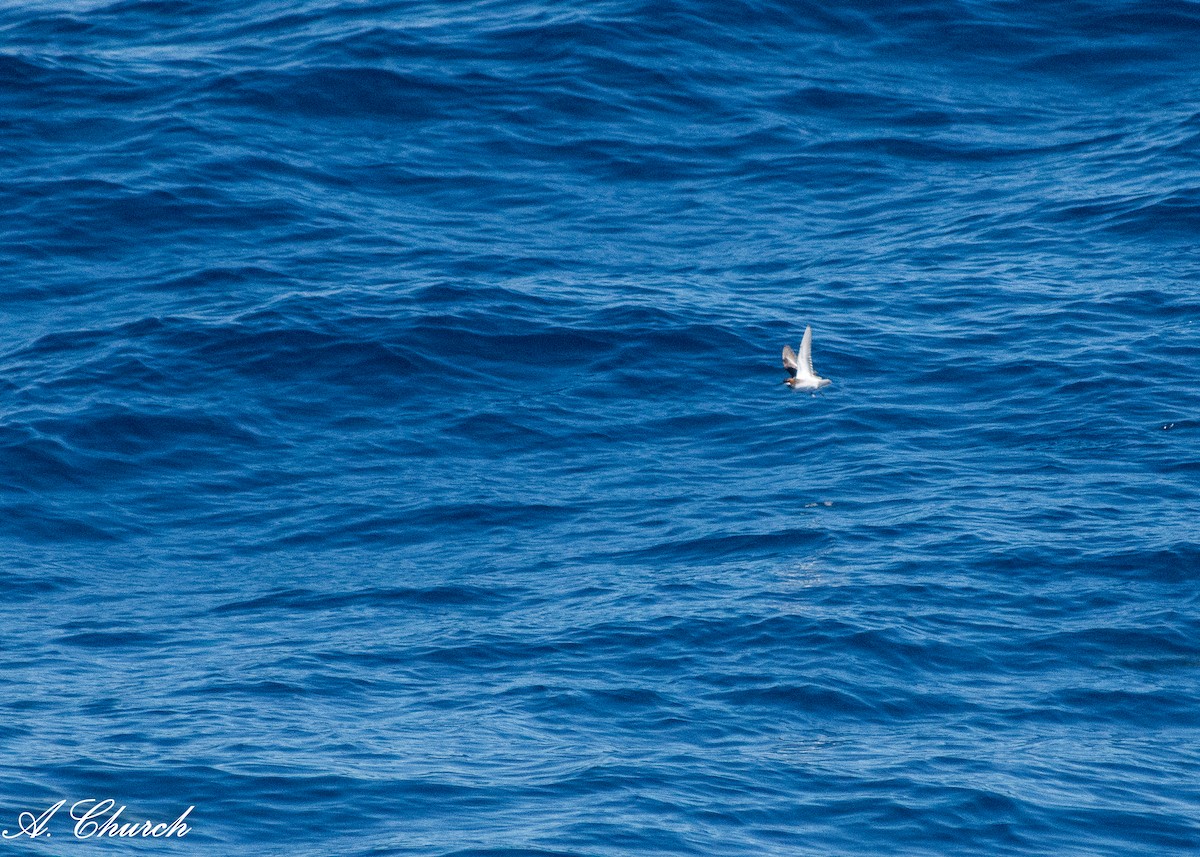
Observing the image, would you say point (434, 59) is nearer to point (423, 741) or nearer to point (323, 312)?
point (323, 312)

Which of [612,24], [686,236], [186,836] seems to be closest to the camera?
[186,836]

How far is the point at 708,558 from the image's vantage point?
665 inches

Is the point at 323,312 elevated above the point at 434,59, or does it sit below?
below

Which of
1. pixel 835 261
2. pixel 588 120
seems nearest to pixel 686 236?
pixel 835 261

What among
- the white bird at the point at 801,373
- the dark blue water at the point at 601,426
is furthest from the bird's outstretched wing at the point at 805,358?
the dark blue water at the point at 601,426

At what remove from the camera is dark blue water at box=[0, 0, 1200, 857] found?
1345 centimetres

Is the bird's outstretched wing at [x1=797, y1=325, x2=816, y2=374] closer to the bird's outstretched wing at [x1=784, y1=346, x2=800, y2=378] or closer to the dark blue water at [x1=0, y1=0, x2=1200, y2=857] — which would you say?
the bird's outstretched wing at [x1=784, y1=346, x2=800, y2=378]

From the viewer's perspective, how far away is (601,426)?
1984 centimetres

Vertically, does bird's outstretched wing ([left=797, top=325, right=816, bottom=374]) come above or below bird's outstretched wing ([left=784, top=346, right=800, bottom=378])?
below

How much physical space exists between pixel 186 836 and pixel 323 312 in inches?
395

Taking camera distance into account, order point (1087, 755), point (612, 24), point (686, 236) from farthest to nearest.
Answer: point (612, 24) < point (686, 236) < point (1087, 755)

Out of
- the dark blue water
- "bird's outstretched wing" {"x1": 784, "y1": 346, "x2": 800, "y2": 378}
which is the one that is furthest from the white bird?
the dark blue water

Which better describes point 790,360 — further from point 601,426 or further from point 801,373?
point 601,426

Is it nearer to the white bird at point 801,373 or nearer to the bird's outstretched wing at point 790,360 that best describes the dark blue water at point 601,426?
the white bird at point 801,373
